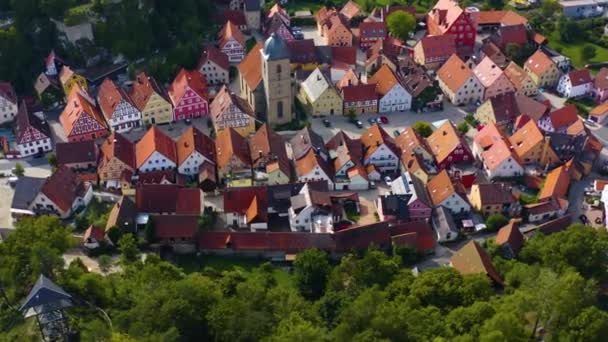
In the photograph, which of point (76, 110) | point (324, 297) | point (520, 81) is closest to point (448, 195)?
point (324, 297)

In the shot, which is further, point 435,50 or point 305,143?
point 435,50

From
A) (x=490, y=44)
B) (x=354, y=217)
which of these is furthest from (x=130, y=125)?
(x=490, y=44)

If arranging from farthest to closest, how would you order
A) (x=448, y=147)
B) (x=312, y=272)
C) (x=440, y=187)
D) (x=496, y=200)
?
(x=448, y=147) < (x=440, y=187) < (x=496, y=200) < (x=312, y=272)

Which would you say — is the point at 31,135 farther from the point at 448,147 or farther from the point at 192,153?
the point at 448,147

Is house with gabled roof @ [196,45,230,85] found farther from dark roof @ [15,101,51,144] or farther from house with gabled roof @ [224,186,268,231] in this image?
house with gabled roof @ [224,186,268,231]

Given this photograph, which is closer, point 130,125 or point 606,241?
point 606,241

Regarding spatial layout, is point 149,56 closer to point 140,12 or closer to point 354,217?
point 140,12
